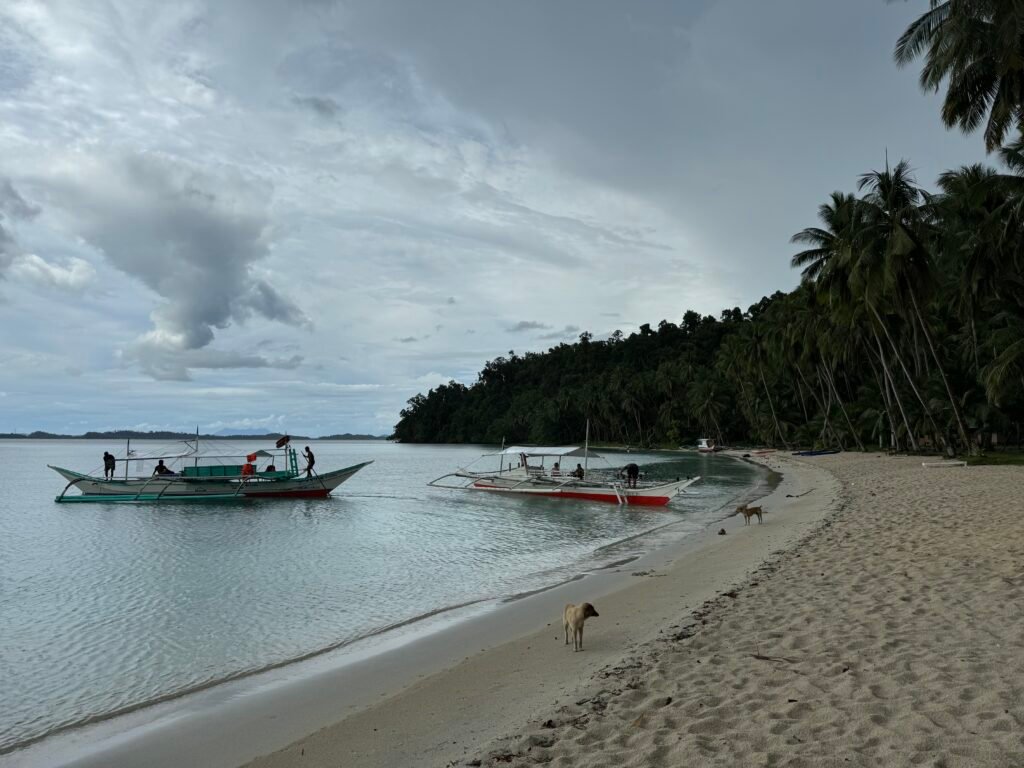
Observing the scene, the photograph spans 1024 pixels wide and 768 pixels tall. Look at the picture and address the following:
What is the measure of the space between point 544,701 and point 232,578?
1171 centimetres

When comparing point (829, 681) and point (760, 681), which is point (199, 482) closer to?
point (760, 681)

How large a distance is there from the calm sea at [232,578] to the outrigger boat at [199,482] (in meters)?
2.36

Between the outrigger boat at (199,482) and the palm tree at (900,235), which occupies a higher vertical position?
the palm tree at (900,235)

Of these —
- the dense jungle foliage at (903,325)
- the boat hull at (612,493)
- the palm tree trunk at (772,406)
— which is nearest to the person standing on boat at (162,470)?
the boat hull at (612,493)

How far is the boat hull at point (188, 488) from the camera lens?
1350 inches

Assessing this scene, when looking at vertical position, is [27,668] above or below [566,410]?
below

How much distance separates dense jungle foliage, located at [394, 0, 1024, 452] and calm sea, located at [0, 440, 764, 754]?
13863 millimetres

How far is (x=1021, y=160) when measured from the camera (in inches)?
1069

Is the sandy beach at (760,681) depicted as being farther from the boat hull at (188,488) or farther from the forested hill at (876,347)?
the boat hull at (188,488)

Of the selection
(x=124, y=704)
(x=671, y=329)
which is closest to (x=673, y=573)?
(x=124, y=704)

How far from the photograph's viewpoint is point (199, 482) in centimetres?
3456

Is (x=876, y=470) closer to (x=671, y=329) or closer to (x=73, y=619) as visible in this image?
(x=73, y=619)

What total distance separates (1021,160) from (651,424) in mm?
79297

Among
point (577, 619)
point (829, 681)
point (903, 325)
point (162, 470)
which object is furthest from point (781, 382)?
point (829, 681)
